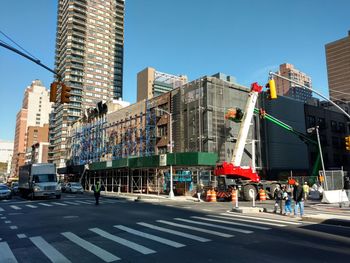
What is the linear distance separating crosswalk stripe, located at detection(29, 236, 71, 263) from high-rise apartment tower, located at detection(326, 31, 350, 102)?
80665mm

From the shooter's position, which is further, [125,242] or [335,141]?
[335,141]

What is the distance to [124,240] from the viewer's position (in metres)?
9.54

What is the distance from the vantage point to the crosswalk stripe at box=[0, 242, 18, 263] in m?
7.41

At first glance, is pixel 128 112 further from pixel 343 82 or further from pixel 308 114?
pixel 343 82

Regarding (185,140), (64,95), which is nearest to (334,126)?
(185,140)

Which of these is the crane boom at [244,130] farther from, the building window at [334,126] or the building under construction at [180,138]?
the building window at [334,126]

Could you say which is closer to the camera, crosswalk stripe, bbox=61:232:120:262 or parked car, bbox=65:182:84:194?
crosswalk stripe, bbox=61:232:120:262

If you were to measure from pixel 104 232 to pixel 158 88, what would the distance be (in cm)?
10806

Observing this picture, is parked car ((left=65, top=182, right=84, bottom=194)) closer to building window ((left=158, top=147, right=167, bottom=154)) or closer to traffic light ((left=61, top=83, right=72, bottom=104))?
building window ((left=158, top=147, right=167, bottom=154))

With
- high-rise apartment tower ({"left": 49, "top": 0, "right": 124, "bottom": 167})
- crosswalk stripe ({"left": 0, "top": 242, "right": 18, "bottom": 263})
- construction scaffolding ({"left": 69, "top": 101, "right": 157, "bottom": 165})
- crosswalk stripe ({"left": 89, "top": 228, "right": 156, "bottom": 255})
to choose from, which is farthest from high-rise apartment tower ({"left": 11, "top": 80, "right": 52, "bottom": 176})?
crosswalk stripe ({"left": 0, "top": 242, "right": 18, "bottom": 263})

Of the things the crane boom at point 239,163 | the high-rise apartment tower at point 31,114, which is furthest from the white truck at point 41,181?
the high-rise apartment tower at point 31,114

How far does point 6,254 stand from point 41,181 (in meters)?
23.6

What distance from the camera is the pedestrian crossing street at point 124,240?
7.80 m

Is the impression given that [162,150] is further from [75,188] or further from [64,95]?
[64,95]
